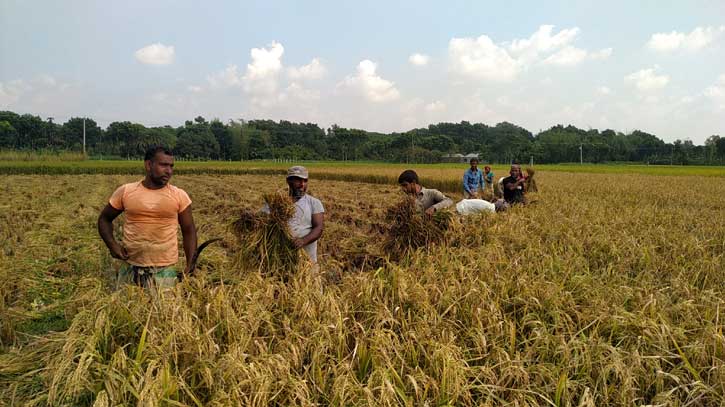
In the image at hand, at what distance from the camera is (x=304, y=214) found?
409 cm

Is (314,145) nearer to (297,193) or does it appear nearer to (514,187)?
(514,187)

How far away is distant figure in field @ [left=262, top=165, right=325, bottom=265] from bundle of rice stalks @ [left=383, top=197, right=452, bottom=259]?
117cm

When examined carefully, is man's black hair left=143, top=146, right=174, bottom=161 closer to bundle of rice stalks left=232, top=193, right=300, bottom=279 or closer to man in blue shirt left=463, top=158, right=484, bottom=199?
bundle of rice stalks left=232, top=193, right=300, bottom=279

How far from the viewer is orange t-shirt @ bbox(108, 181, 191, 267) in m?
3.53

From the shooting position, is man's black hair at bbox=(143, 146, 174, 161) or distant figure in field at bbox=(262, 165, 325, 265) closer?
man's black hair at bbox=(143, 146, 174, 161)

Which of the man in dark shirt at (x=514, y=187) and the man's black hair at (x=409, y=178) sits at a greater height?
the man's black hair at (x=409, y=178)

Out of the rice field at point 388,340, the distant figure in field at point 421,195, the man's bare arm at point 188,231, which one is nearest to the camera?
the rice field at point 388,340

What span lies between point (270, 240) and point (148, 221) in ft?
3.54

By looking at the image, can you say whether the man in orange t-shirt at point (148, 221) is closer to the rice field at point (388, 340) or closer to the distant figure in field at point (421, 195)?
the rice field at point (388, 340)

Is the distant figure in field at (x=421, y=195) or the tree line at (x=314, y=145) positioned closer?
the distant figure in field at (x=421, y=195)

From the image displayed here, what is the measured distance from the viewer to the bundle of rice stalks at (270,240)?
11.8 feet

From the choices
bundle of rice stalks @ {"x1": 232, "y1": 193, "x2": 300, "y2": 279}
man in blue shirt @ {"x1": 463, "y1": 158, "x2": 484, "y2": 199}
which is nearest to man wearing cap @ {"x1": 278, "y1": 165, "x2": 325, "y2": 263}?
bundle of rice stalks @ {"x1": 232, "y1": 193, "x2": 300, "y2": 279}

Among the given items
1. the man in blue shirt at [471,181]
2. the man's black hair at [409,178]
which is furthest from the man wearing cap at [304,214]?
the man in blue shirt at [471,181]

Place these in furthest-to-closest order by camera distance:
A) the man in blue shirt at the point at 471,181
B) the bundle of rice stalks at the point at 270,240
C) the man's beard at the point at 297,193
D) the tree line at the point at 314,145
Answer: the tree line at the point at 314,145
the man in blue shirt at the point at 471,181
the man's beard at the point at 297,193
the bundle of rice stalks at the point at 270,240
